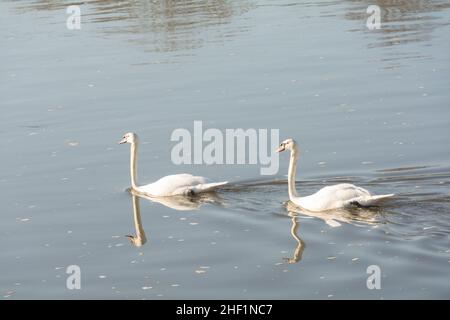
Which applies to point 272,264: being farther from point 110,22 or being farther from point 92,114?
point 110,22

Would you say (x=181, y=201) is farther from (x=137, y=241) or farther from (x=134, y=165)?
(x=137, y=241)

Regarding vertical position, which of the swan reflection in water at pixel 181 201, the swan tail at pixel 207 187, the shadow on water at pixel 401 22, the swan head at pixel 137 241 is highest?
the shadow on water at pixel 401 22

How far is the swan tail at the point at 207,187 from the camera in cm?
1727

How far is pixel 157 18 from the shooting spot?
33.6 metres

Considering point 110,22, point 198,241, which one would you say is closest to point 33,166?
point 198,241

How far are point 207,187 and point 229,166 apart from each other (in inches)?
63.5

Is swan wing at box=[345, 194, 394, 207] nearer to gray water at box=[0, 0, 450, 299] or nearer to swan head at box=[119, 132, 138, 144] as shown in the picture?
gray water at box=[0, 0, 450, 299]

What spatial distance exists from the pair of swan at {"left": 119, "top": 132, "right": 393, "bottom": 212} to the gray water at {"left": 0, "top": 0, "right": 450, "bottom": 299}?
0.17m

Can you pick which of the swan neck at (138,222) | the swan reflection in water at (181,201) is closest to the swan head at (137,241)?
the swan neck at (138,222)

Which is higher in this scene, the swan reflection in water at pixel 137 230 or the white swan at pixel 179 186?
the white swan at pixel 179 186

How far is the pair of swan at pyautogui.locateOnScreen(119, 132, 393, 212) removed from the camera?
1617 cm

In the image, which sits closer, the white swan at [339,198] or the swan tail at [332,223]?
the swan tail at [332,223]

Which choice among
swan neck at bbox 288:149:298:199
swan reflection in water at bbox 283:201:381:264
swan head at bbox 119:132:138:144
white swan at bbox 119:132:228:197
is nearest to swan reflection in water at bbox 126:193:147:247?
white swan at bbox 119:132:228:197

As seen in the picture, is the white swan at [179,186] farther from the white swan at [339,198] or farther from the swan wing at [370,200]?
the swan wing at [370,200]
